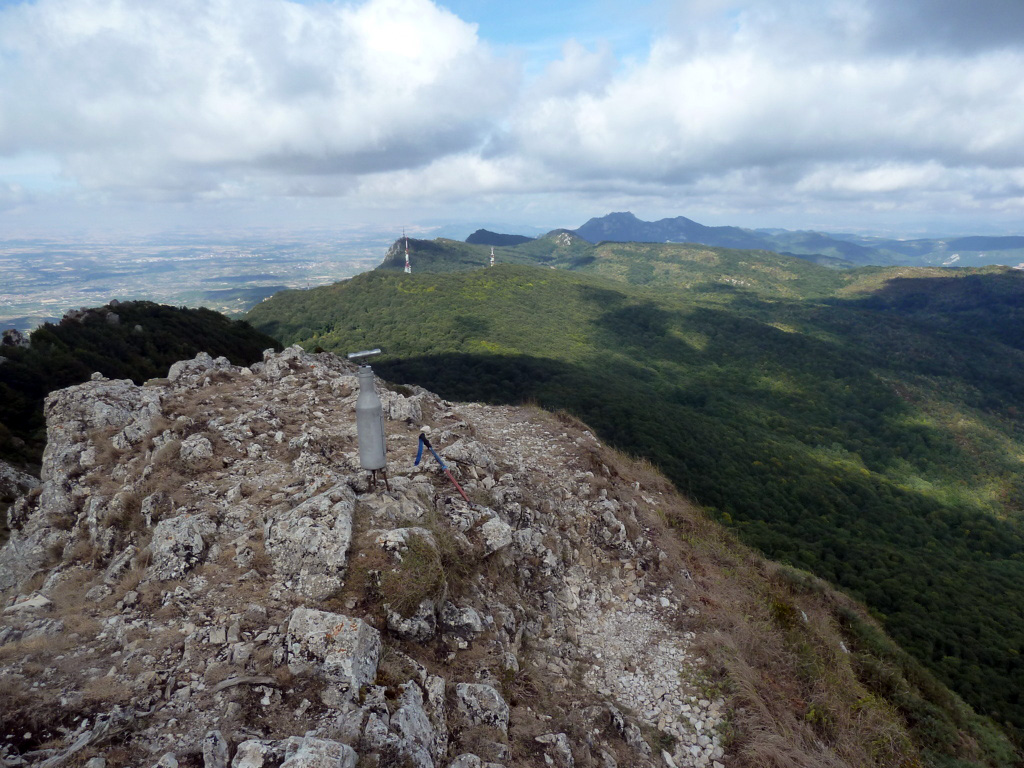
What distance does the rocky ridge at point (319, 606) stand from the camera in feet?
17.1

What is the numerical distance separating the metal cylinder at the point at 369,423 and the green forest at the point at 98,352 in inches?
644

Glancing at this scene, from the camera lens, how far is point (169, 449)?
33.3 feet

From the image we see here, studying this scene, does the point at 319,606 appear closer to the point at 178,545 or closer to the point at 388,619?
the point at 388,619

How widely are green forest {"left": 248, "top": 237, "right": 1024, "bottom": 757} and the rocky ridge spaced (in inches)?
387

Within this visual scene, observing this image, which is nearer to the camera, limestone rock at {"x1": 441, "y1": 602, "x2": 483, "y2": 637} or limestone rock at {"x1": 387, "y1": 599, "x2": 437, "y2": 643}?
limestone rock at {"x1": 387, "y1": 599, "x2": 437, "y2": 643}

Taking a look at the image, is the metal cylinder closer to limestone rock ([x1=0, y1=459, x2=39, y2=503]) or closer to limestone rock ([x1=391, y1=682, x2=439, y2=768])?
limestone rock ([x1=391, y1=682, x2=439, y2=768])

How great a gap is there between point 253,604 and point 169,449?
5.52 metres

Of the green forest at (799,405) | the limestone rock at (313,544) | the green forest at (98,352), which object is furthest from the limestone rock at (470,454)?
the green forest at (98,352)

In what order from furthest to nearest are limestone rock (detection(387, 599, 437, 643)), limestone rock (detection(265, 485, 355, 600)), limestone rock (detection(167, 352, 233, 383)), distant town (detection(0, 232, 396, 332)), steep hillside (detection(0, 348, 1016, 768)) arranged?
distant town (detection(0, 232, 396, 332)) → limestone rock (detection(167, 352, 233, 383)) → limestone rock (detection(265, 485, 355, 600)) → limestone rock (detection(387, 599, 437, 643)) → steep hillside (detection(0, 348, 1016, 768))

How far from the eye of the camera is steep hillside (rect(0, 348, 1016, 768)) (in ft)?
17.5

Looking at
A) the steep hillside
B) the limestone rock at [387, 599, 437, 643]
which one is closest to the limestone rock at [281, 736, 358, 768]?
the steep hillside

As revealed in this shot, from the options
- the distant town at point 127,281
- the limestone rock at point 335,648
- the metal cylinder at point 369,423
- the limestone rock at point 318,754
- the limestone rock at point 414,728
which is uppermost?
the metal cylinder at point 369,423

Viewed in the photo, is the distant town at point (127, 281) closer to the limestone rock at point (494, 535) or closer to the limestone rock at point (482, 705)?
the limestone rock at point (494, 535)

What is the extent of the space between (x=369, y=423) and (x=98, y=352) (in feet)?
98.1
